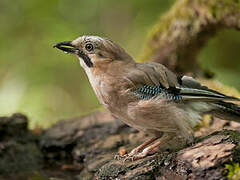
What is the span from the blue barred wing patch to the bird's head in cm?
54

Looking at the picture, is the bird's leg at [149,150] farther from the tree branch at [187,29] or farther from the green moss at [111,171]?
the tree branch at [187,29]

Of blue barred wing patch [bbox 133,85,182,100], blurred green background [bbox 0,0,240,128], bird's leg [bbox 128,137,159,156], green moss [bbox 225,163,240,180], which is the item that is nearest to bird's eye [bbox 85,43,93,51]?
blue barred wing patch [bbox 133,85,182,100]

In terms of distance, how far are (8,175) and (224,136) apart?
328cm

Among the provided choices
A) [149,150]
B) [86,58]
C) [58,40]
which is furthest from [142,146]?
[58,40]

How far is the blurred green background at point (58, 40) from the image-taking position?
1020 centimetres

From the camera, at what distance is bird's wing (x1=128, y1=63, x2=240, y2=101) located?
15.2 feet

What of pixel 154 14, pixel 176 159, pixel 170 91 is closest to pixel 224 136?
pixel 176 159

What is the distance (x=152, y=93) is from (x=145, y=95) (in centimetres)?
11

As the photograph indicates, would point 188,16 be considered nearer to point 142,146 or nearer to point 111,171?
point 142,146

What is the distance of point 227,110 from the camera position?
5.06 meters

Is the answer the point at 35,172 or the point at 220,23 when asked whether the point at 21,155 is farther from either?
the point at 220,23

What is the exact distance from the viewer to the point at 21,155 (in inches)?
232

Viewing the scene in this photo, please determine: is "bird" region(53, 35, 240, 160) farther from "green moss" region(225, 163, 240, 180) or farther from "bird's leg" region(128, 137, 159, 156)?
"green moss" region(225, 163, 240, 180)

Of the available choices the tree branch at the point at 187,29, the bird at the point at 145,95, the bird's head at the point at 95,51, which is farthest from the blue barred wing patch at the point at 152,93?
the tree branch at the point at 187,29
